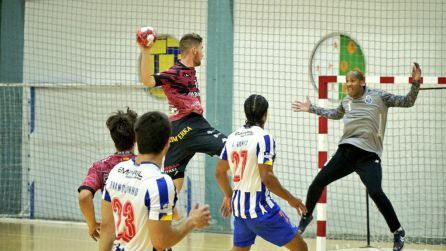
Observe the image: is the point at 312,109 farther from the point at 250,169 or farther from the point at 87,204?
the point at 87,204

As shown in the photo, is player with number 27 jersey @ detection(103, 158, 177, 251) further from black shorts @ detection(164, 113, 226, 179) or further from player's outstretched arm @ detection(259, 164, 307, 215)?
black shorts @ detection(164, 113, 226, 179)

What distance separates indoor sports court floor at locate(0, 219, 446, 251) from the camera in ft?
34.6

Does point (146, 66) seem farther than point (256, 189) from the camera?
Yes

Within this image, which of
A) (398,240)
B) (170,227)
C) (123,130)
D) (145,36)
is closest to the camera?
(170,227)

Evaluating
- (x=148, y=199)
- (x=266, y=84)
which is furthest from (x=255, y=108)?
(x=266, y=84)

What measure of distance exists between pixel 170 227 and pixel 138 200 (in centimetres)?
25

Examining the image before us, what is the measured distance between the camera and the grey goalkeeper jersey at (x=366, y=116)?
8.68 metres

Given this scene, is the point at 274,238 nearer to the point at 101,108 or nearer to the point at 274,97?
the point at 274,97

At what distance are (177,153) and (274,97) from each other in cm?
487

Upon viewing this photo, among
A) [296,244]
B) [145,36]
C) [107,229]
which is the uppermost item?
[145,36]

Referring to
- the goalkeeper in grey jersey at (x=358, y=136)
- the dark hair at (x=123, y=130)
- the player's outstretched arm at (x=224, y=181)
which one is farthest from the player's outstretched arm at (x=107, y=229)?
the goalkeeper in grey jersey at (x=358, y=136)

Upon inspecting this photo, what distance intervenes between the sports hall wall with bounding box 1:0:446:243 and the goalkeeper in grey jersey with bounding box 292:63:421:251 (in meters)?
3.26

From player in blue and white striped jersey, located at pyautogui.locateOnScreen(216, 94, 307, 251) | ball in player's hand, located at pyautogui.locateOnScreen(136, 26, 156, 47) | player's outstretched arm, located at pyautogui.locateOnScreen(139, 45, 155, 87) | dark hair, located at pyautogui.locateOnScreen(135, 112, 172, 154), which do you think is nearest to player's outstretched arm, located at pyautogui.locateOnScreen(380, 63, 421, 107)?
player in blue and white striped jersey, located at pyautogui.locateOnScreen(216, 94, 307, 251)

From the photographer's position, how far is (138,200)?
13.8ft
